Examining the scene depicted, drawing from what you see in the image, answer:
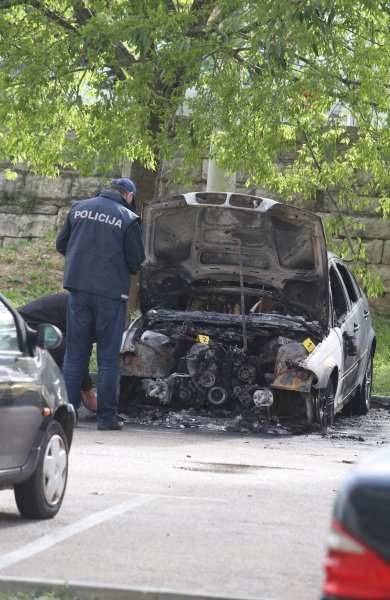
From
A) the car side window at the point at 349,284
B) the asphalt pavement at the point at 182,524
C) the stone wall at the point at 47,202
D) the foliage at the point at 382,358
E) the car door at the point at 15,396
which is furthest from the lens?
the stone wall at the point at 47,202

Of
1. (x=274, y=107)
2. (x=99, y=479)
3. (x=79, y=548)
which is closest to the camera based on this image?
(x=79, y=548)

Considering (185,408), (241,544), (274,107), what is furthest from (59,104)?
(241,544)

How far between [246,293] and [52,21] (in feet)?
16.3

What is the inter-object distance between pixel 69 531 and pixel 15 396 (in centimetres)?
68

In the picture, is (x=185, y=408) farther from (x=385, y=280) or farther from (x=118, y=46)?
(x=385, y=280)

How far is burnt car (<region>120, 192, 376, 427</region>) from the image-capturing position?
12000 mm

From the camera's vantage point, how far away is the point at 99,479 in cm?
817

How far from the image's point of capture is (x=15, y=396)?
6.46 metres

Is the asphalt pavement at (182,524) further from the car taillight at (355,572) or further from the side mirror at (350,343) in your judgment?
the side mirror at (350,343)

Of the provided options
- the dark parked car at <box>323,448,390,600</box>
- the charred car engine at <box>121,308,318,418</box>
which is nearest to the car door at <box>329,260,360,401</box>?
the charred car engine at <box>121,308,318,418</box>

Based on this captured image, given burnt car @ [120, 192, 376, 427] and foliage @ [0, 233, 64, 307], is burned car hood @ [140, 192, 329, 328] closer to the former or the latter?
burnt car @ [120, 192, 376, 427]

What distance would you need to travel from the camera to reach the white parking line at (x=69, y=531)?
5676mm

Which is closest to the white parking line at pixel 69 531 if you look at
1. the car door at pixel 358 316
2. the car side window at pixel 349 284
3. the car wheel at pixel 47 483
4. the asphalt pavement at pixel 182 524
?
the asphalt pavement at pixel 182 524

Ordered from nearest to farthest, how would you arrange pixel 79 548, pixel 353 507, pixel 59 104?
1. pixel 353 507
2. pixel 79 548
3. pixel 59 104
